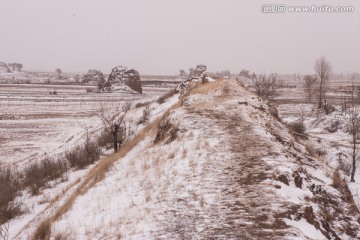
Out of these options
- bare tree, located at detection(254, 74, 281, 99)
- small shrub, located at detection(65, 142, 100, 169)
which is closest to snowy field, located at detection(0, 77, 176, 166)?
small shrub, located at detection(65, 142, 100, 169)

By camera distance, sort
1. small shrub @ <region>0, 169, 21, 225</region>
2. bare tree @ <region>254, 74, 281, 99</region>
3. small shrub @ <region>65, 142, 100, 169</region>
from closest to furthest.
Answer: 1. small shrub @ <region>0, 169, 21, 225</region>
2. small shrub @ <region>65, 142, 100, 169</region>
3. bare tree @ <region>254, 74, 281, 99</region>

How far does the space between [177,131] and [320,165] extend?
431cm

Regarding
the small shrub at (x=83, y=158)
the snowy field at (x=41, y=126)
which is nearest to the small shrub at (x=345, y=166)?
the small shrub at (x=83, y=158)

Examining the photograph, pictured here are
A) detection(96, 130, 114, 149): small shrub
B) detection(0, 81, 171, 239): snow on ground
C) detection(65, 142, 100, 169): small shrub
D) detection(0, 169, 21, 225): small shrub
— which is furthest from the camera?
detection(96, 130, 114, 149): small shrub

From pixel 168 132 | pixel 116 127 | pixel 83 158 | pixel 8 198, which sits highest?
pixel 168 132

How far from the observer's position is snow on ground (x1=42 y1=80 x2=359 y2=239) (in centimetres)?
497

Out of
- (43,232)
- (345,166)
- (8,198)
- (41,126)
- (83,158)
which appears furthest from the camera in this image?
(41,126)

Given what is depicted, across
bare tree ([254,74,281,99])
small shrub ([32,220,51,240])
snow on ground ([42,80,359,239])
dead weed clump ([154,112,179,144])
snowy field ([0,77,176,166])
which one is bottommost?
snowy field ([0,77,176,166])

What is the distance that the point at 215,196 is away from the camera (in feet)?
19.2

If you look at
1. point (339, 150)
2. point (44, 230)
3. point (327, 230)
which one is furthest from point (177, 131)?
point (339, 150)

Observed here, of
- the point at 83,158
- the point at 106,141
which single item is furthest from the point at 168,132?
the point at 106,141

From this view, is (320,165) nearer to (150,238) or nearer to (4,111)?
(150,238)

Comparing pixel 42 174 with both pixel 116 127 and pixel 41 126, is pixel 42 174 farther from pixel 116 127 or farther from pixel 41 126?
pixel 41 126

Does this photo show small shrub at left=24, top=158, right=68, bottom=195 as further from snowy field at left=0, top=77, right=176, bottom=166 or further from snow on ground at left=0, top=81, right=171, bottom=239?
snowy field at left=0, top=77, right=176, bottom=166
